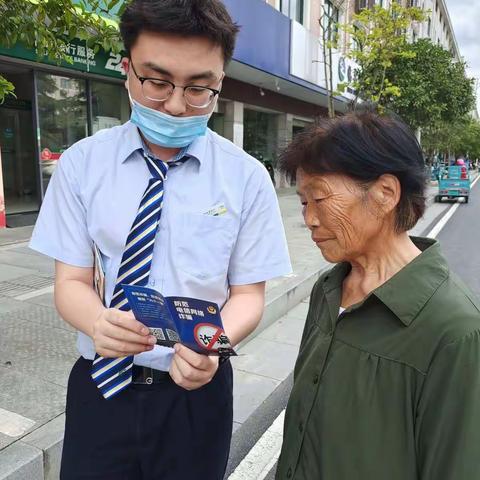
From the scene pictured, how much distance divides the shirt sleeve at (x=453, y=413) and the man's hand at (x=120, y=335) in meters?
0.65

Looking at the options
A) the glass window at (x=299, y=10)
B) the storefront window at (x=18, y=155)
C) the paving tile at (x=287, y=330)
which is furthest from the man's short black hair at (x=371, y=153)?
the glass window at (x=299, y=10)

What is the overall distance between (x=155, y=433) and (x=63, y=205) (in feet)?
2.41

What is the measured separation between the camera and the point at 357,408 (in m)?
1.16

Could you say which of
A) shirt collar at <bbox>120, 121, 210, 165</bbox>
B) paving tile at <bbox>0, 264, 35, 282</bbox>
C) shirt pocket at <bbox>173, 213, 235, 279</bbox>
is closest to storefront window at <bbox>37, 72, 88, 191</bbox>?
paving tile at <bbox>0, 264, 35, 282</bbox>

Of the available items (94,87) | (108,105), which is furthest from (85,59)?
(108,105)

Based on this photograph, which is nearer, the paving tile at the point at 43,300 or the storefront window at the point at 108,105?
the paving tile at the point at 43,300

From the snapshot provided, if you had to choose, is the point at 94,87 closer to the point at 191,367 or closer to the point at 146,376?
the point at 146,376

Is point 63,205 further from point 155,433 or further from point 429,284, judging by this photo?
point 429,284

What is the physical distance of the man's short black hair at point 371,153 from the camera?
Result: 1187 mm

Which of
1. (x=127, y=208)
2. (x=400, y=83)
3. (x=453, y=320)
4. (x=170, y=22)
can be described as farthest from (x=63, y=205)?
(x=400, y=83)

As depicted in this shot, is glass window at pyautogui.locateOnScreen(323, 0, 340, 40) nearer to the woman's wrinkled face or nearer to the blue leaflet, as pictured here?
the woman's wrinkled face

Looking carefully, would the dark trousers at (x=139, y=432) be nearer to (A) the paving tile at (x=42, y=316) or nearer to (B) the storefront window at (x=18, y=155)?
(A) the paving tile at (x=42, y=316)

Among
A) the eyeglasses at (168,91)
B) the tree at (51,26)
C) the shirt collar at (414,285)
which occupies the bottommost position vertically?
the shirt collar at (414,285)

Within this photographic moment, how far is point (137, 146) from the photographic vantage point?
57.9 inches
